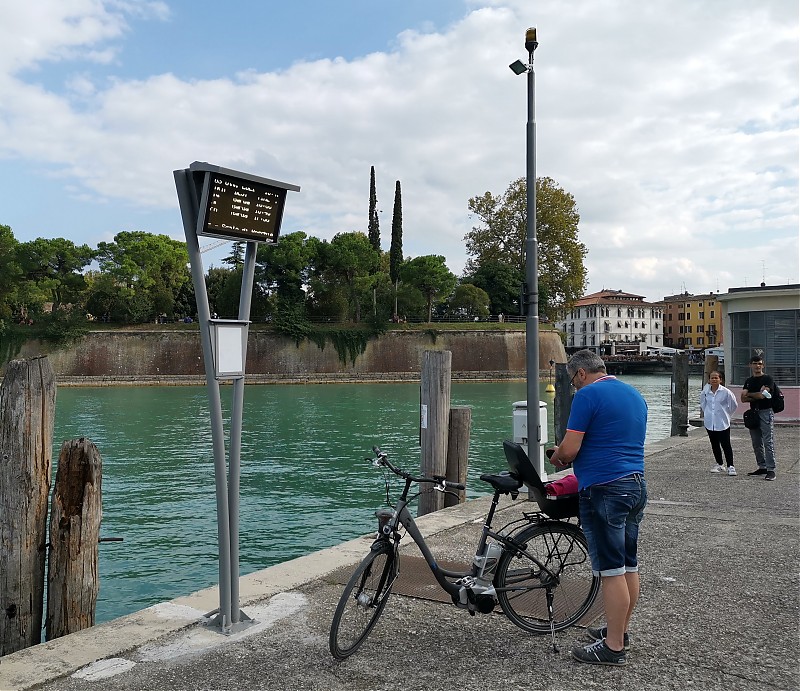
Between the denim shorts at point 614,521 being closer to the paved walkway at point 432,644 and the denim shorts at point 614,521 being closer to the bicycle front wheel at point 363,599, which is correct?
the paved walkway at point 432,644

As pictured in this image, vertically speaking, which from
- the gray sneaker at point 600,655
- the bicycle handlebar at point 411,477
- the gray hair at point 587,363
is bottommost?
the gray sneaker at point 600,655

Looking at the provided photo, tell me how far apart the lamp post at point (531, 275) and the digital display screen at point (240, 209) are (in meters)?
4.44

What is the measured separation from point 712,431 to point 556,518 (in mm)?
8001

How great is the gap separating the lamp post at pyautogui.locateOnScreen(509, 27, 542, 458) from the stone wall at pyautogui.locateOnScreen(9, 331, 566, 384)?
48.1 metres

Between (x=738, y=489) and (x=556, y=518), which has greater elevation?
(x=556, y=518)

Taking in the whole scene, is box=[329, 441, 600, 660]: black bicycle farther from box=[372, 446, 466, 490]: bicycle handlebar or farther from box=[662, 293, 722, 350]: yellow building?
box=[662, 293, 722, 350]: yellow building

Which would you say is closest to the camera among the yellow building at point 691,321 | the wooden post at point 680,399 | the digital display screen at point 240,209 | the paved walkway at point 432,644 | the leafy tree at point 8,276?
the paved walkway at point 432,644

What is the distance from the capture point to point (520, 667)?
4332 millimetres

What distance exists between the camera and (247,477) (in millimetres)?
16750

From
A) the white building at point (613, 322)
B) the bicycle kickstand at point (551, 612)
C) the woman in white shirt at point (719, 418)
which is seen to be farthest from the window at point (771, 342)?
the white building at point (613, 322)

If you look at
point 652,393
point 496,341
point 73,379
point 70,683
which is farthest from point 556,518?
point 496,341

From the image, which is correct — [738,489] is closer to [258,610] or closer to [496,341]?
[258,610]

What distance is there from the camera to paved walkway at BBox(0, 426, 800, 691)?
13.6ft

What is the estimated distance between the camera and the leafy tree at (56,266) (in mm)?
62906
